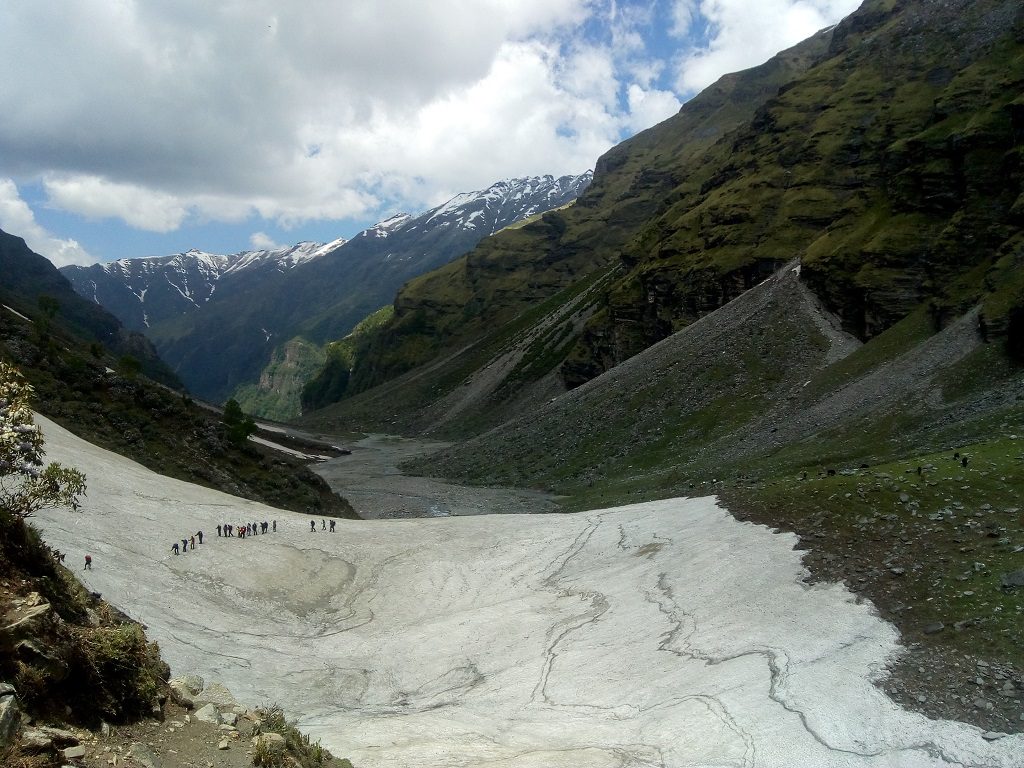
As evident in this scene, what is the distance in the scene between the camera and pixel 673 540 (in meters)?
29.6

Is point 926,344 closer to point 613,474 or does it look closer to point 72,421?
point 613,474

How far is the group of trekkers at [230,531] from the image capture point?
28.0 meters

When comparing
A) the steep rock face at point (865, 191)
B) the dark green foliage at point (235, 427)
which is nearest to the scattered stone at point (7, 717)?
the dark green foliage at point (235, 427)

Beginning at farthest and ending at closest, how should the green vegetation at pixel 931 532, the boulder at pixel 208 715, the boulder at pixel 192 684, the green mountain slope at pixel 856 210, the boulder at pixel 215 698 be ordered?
the green mountain slope at pixel 856 210 → the green vegetation at pixel 931 532 → the boulder at pixel 192 684 → the boulder at pixel 215 698 → the boulder at pixel 208 715

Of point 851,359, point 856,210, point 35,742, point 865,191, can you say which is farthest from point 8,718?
point 865,191

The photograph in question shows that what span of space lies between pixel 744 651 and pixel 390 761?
10698mm

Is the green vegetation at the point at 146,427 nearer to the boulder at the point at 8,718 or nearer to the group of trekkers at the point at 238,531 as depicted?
the group of trekkers at the point at 238,531

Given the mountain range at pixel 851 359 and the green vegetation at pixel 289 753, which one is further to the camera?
the mountain range at pixel 851 359

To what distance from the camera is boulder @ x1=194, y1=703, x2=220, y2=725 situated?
38.4ft

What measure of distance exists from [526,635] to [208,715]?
559 inches

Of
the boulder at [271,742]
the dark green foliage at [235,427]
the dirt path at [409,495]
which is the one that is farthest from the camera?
the dirt path at [409,495]

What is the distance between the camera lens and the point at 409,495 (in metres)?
74.6

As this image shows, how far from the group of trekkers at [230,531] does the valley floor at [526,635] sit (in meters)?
0.48

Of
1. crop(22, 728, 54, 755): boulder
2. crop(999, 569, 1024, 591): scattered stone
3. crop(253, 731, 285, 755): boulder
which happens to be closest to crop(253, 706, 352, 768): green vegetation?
crop(253, 731, 285, 755): boulder
